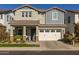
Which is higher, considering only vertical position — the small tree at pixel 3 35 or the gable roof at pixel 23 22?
the gable roof at pixel 23 22

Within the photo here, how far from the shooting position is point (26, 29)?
34.8 meters

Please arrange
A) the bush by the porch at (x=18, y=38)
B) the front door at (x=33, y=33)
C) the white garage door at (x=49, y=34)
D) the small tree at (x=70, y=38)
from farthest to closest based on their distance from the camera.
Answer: the white garage door at (x=49, y=34) < the front door at (x=33, y=33) < the bush by the porch at (x=18, y=38) < the small tree at (x=70, y=38)

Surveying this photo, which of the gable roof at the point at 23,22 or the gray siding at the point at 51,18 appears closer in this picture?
the gable roof at the point at 23,22

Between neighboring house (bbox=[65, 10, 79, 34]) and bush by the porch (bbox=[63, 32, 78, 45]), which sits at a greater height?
neighboring house (bbox=[65, 10, 79, 34])

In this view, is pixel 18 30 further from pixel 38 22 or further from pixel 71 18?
pixel 71 18

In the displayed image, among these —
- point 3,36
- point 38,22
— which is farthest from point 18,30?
point 3,36

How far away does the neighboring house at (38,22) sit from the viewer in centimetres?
3366

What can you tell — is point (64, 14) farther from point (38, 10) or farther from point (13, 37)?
point (13, 37)

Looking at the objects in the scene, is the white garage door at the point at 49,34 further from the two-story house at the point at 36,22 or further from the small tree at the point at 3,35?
the small tree at the point at 3,35

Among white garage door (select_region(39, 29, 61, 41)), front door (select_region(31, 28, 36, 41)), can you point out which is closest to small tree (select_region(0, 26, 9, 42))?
front door (select_region(31, 28, 36, 41))

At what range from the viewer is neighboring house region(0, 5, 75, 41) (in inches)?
1325

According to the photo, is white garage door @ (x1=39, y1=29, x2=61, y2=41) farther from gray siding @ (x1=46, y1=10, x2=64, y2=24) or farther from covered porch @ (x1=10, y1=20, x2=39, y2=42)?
gray siding @ (x1=46, y1=10, x2=64, y2=24)

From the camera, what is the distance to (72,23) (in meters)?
35.6

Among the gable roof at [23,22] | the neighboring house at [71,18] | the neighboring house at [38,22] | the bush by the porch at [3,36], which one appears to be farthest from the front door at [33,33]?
the neighboring house at [71,18]
